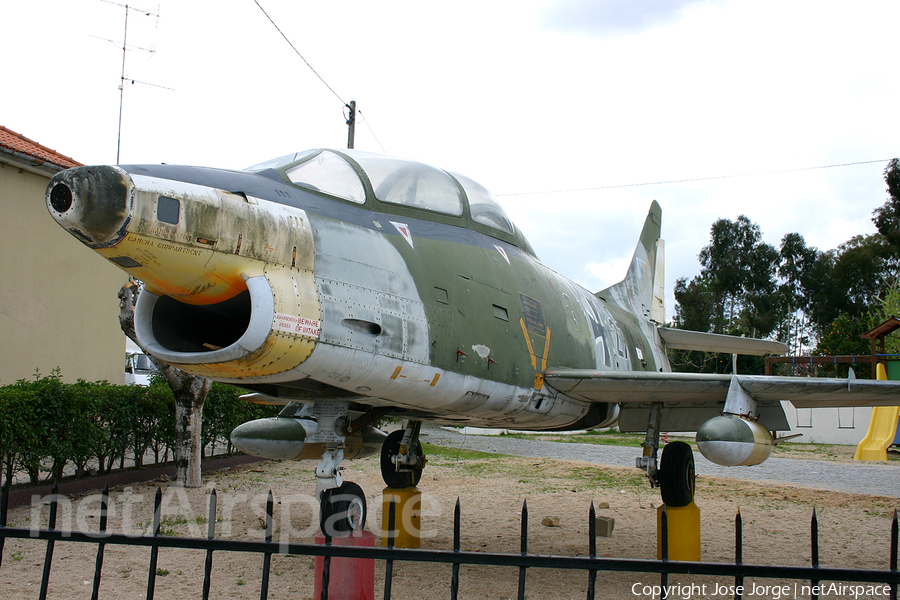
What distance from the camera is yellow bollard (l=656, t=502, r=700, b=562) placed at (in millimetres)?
6629

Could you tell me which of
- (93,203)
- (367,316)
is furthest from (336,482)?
(93,203)

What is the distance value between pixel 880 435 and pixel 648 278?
14517 millimetres

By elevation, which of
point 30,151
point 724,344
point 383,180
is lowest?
point 724,344

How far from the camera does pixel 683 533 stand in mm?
6734

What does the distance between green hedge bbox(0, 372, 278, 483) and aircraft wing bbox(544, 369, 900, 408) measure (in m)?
6.11

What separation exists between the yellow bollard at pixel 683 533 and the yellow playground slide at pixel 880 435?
1734 centimetres

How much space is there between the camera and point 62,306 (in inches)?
591

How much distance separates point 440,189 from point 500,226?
0.96m

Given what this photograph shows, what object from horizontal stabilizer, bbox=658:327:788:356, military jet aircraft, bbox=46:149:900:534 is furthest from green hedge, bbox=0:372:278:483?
horizontal stabilizer, bbox=658:327:788:356

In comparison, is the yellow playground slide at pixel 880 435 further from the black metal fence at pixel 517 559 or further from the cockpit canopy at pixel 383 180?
the black metal fence at pixel 517 559

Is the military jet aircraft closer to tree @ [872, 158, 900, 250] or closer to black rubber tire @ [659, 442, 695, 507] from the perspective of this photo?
black rubber tire @ [659, 442, 695, 507]

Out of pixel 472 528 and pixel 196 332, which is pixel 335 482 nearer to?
pixel 196 332

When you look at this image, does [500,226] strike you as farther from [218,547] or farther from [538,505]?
[538,505]

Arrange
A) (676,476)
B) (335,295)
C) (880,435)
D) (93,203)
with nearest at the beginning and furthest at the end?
(93,203) → (335,295) → (676,476) → (880,435)
